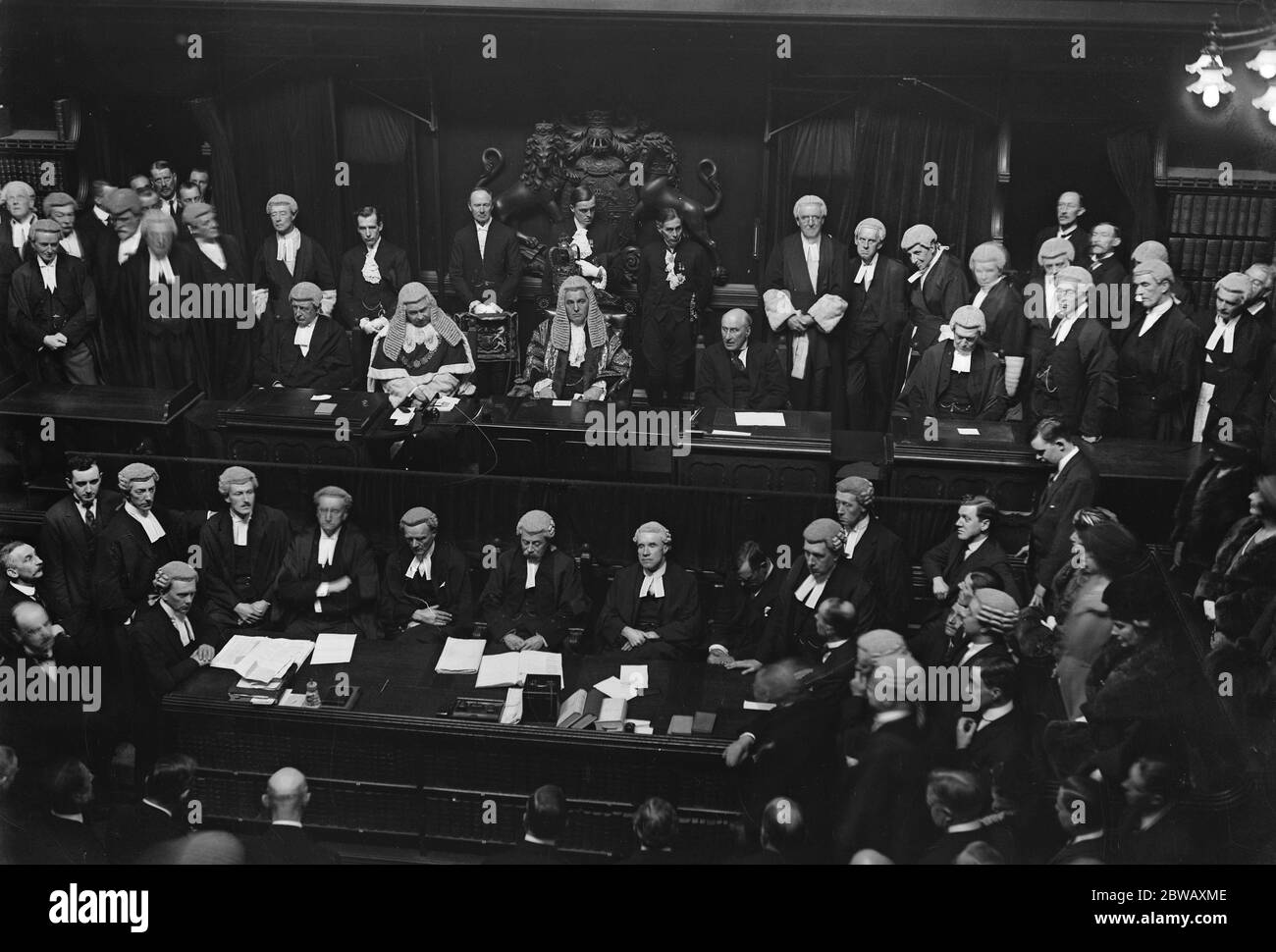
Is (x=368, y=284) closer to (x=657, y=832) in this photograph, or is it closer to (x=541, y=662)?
(x=541, y=662)

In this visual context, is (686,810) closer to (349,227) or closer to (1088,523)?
(1088,523)

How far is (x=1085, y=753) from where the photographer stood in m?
7.75

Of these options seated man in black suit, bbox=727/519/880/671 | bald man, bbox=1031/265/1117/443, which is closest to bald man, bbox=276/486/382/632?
seated man in black suit, bbox=727/519/880/671

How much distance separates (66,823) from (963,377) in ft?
18.4

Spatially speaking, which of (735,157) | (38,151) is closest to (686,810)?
(735,157)

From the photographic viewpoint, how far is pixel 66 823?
8117 millimetres

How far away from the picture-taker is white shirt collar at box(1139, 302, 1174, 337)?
8.99 m

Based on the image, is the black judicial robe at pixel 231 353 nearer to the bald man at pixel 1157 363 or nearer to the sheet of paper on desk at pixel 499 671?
the sheet of paper on desk at pixel 499 671

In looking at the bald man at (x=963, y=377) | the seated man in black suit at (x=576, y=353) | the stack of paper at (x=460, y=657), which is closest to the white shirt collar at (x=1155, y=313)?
the bald man at (x=963, y=377)

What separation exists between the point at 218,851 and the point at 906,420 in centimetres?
455

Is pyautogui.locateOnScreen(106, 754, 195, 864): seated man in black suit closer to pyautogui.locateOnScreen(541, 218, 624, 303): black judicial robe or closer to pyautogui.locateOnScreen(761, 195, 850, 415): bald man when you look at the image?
pyautogui.locateOnScreen(541, 218, 624, 303): black judicial robe

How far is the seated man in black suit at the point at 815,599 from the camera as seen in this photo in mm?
8375

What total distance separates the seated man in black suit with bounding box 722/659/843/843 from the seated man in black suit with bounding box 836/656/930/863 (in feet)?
0.40

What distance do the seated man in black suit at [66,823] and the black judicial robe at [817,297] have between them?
15.4 ft
